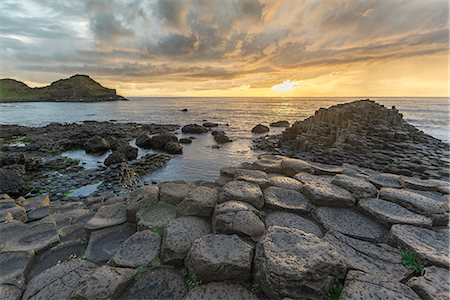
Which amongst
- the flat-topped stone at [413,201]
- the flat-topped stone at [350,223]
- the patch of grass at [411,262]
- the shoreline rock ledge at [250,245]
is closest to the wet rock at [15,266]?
the shoreline rock ledge at [250,245]

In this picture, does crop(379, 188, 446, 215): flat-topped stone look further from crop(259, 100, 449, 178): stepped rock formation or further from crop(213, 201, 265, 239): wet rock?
crop(259, 100, 449, 178): stepped rock formation

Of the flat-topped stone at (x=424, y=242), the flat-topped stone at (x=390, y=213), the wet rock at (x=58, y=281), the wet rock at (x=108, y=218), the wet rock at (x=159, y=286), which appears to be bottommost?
the wet rock at (x=58, y=281)

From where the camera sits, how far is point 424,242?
10.8 ft

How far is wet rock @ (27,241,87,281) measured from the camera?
386cm

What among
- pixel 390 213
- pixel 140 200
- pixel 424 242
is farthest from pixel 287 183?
pixel 140 200

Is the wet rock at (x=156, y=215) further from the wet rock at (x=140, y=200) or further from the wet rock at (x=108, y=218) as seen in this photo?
the wet rock at (x=108, y=218)

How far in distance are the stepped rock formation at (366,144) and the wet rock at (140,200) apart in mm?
11991

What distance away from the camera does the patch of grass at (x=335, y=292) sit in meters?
2.52

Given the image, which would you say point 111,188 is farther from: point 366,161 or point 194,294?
point 366,161

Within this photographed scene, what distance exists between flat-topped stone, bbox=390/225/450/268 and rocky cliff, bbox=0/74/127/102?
154999 millimetres

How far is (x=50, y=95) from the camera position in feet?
449

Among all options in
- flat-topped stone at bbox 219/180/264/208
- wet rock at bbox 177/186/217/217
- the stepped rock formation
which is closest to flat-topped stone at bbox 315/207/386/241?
flat-topped stone at bbox 219/180/264/208

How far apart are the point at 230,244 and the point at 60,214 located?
5896 millimetres

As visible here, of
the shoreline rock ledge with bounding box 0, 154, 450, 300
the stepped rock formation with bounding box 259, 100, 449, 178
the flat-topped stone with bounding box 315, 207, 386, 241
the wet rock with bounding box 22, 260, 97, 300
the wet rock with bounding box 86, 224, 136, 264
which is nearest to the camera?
the shoreline rock ledge with bounding box 0, 154, 450, 300
